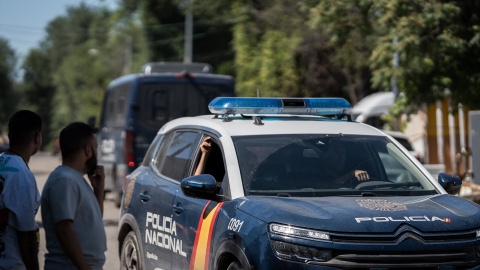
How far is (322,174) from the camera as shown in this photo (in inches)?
241

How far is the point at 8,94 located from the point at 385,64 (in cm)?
8913

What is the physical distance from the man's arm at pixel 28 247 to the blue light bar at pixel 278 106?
2.38m

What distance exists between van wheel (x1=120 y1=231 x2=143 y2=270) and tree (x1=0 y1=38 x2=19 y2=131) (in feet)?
301

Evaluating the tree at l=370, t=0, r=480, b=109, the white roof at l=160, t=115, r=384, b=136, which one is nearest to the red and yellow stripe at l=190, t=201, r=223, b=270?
the white roof at l=160, t=115, r=384, b=136

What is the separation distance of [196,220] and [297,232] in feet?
4.14

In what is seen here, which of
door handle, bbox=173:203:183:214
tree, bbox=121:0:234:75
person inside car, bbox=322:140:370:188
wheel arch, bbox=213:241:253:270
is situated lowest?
wheel arch, bbox=213:241:253:270

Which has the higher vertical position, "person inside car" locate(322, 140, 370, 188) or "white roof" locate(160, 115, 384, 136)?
"white roof" locate(160, 115, 384, 136)

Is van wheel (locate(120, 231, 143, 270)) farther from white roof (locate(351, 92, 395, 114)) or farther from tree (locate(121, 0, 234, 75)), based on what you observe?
tree (locate(121, 0, 234, 75))

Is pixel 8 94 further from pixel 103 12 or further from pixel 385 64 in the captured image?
pixel 385 64

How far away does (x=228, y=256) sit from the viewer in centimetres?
554

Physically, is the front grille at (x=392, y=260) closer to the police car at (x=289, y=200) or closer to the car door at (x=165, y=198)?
the police car at (x=289, y=200)

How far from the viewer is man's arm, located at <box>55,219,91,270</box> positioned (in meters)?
4.29

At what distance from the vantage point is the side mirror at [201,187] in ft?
19.1

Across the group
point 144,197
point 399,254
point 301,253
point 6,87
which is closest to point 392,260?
point 399,254
